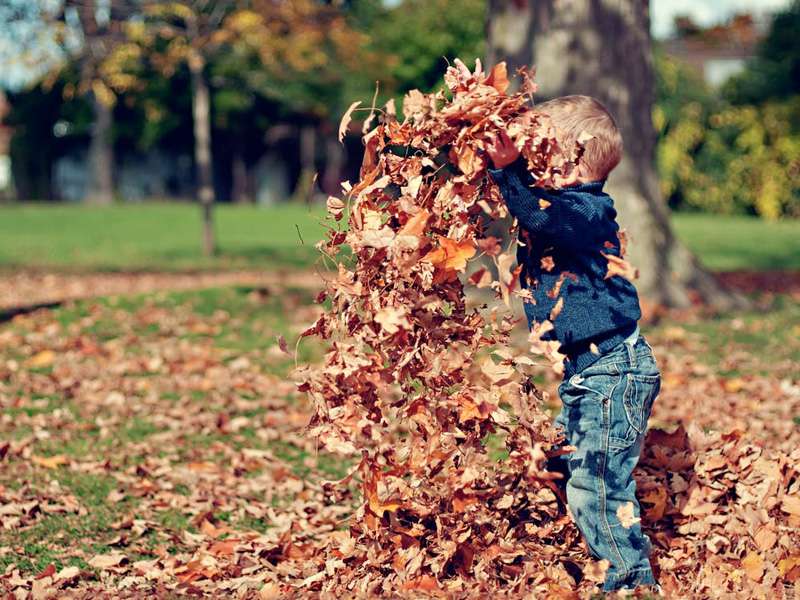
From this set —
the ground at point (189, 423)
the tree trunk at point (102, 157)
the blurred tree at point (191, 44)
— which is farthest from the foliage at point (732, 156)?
the tree trunk at point (102, 157)

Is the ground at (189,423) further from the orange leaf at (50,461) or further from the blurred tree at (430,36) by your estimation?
the blurred tree at (430,36)

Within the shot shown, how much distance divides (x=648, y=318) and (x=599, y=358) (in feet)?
18.8

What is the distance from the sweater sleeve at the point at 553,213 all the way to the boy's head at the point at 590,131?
0.45ft

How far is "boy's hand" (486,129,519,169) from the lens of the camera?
10.7 feet

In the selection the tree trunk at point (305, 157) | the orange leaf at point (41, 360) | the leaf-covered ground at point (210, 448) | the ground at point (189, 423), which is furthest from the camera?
the tree trunk at point (305, 157)

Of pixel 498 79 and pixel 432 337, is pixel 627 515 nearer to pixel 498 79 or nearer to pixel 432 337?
pixel 432 337

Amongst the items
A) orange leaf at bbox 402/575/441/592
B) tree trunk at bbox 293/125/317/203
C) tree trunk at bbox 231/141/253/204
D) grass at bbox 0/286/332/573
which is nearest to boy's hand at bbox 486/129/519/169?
orange leaf at bbox 402/575/441/592

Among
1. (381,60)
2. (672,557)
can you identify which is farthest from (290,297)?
(381,60)

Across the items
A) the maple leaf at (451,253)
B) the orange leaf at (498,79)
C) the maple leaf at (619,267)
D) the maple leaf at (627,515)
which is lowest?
the maple leaf at (627,515)

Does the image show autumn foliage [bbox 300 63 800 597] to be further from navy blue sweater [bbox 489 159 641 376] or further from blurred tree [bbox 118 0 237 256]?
blurred tree [bbox 118 0 237 256]

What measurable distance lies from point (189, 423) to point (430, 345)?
3.41 metres

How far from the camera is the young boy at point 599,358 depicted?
11.3 ft

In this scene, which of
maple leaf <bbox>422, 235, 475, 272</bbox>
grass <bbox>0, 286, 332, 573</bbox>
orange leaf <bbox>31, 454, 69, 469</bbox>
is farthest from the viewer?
orange leaf <bbox>31, 454, 69, 469</bbox>

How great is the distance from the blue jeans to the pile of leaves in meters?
0.17
